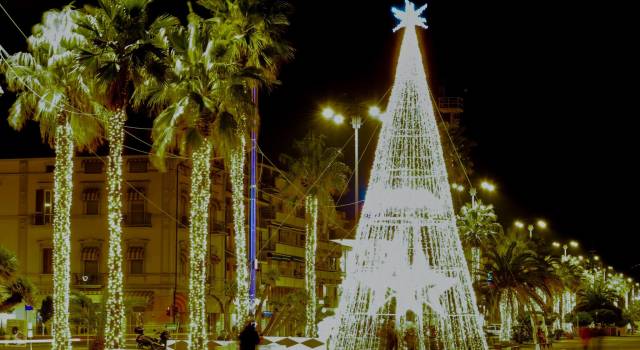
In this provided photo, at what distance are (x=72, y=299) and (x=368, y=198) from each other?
2356 centimetres

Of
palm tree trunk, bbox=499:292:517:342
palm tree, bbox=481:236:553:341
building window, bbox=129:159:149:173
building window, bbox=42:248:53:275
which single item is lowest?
palm tree trunk, bbox=499:292:517:342

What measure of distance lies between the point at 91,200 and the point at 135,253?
4.19 meters

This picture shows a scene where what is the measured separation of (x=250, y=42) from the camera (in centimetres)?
2745

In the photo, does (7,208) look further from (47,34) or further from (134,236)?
(47,34)

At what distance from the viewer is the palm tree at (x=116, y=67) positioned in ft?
80.6

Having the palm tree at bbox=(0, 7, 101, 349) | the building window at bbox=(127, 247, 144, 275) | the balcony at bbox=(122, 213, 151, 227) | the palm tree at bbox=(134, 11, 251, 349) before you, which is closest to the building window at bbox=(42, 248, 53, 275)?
the building window at bbox=(127, 247, 144, 275)

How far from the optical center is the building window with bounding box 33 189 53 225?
61312 mm

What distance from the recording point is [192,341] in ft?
82.6

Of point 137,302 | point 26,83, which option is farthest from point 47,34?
point 137,302

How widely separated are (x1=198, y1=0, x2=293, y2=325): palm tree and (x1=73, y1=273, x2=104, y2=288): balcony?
33355 mm

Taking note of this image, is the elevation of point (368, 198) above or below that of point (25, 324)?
above

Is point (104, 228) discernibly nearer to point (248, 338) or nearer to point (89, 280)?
point (89, 280)

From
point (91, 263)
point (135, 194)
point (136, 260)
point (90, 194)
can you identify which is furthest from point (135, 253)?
point (90, 194)

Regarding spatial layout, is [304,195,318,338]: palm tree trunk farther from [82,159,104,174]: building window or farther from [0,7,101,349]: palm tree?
[0,7,101,349]: palm tree
